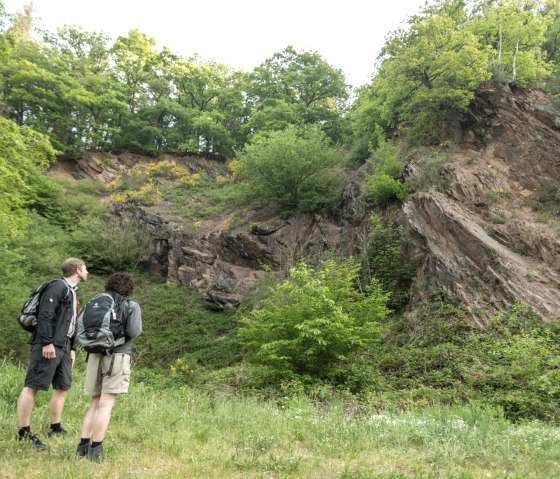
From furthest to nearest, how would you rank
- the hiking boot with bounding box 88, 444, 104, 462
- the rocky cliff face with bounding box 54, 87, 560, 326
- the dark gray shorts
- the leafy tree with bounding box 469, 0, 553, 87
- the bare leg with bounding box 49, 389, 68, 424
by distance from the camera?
the leafy tree with bounding box 469, 0, 553, 87
the rocky cliff face with bounding box 54, 87, 560, 326
the bare leg with bounding box 49, 389, 68, 424
the dark gray shorts
the hiking boot with bounding box 88, 444, 104, 462

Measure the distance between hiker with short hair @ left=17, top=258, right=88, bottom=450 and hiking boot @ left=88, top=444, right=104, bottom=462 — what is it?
69 centimetres

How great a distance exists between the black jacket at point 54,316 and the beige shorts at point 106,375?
0.60 meters

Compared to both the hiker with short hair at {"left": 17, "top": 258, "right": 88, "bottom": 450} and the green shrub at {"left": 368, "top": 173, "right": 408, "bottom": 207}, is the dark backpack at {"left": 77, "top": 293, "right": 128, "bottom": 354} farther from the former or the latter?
the green shrub at {"left": 368, "top": 173, "right": 408, "bottom": 207}

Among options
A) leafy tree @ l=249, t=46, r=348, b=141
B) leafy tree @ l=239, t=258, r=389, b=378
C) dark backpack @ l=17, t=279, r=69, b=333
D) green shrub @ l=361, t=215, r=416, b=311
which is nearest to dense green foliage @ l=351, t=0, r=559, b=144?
green shrub @ l=361, t=215, r=416, b=311

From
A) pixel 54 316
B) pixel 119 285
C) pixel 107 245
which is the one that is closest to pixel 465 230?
pixel 119 285

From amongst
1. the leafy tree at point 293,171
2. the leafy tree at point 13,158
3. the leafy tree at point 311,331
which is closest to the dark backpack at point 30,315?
the leafy tree at point 311,331

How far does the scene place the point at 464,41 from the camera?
1537cm

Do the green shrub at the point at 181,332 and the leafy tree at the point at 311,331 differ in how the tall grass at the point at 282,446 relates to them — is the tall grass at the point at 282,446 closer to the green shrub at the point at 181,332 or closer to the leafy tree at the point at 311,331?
the leafy tree at the point at 311,331

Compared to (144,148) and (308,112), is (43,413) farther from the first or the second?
(144,148)

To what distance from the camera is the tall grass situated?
10.9 ft

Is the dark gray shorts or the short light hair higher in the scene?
the short light hair

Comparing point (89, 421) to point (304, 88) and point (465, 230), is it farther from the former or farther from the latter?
point (304, 88)

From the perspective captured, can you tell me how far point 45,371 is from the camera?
13.8ft

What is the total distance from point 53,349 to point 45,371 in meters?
0.27
